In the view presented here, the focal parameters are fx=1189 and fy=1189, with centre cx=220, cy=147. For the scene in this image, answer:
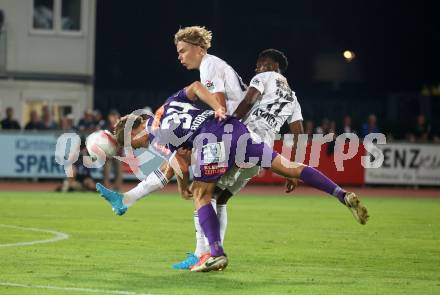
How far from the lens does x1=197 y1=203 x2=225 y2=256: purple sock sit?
1114 cm

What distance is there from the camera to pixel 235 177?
11836 millimetres

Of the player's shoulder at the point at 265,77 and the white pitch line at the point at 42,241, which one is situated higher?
the player's shoulder at the point at 265,77

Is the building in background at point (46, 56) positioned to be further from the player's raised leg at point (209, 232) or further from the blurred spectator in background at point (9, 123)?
the player's raised leg at point (209, 232)

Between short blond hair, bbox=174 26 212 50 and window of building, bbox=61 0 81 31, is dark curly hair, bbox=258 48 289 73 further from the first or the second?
window of building, bbox=61 0 81 31

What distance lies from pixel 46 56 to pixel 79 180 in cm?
1129

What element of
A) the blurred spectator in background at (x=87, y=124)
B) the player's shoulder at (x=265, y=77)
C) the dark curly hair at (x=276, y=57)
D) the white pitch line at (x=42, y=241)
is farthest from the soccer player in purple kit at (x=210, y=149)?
the blurred spectator in background at (x=87, y=124)

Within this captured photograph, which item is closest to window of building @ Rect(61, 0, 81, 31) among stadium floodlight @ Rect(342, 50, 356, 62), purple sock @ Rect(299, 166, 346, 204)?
stadium floodlight @ Rect(342, 50, 356, 62)

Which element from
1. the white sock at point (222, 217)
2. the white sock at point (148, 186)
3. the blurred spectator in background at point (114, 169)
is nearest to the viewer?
the white sock at point (148, 186)

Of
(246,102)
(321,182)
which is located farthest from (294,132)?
(321,182)

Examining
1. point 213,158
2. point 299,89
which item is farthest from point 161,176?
point 299,89

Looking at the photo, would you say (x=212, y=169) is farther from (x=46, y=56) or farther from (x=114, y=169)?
(x=46, y=56)

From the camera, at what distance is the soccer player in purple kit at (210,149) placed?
11.2 m

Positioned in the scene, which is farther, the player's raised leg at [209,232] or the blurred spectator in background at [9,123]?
the blurred spectator in background at [9,123]

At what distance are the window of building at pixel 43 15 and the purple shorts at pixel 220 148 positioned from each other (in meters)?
27.1
